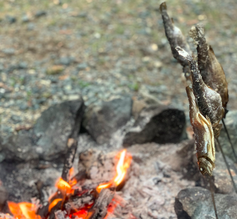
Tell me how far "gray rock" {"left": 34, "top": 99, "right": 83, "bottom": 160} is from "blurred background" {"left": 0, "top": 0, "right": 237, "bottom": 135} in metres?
0.50

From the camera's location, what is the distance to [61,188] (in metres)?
2.36

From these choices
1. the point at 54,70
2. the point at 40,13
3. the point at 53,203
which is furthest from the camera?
the point at 40,13

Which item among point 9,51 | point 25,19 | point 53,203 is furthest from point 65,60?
point 53,203

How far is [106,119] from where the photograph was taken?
10.8 feet

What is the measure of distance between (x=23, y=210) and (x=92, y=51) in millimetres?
3311

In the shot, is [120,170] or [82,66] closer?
[120,170]

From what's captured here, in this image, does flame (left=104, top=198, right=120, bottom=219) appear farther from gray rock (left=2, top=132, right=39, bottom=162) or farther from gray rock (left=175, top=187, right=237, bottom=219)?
gray rock (left=2, top=132, right=39, bottom=162)

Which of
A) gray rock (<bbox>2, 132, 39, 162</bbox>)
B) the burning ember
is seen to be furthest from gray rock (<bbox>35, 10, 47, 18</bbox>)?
the burning ember

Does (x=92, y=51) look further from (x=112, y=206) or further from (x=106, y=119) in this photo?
(x=112, y=206)

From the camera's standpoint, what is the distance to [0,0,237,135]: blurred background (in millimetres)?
4160

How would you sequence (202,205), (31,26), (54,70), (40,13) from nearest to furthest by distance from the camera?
(202,205) → (54,70) → (31,26) → (40,13)

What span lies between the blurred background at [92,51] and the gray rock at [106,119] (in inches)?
27.0

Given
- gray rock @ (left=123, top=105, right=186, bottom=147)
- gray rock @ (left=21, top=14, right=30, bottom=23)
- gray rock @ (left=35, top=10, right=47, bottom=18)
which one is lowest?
gray rock @ (left=123, top=105, right=186, bottom=147)

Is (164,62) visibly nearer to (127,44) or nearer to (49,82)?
(127,44)
